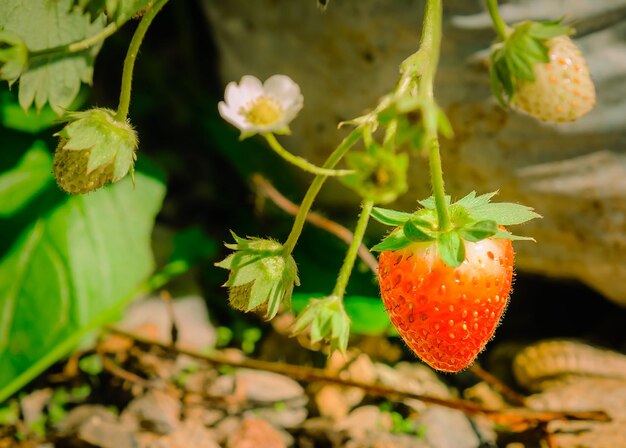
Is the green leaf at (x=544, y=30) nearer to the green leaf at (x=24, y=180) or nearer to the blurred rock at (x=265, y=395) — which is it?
the blurred rock at (x=265, y=395)

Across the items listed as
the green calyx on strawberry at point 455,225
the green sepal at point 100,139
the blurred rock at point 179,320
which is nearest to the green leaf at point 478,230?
the green calyx on strawberry at point 455,225

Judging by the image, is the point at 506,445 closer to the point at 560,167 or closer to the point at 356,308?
the point at 356,308

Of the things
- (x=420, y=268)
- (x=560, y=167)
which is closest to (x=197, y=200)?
(x=560, y=167)

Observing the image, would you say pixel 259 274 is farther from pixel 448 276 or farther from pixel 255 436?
pixel 255 436

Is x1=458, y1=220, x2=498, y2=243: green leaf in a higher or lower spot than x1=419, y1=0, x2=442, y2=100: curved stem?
lower

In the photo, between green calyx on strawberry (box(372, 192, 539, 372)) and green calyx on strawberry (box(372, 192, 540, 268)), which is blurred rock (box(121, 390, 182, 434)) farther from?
green calyx on strawberry (box(372, 192, 540, 268))

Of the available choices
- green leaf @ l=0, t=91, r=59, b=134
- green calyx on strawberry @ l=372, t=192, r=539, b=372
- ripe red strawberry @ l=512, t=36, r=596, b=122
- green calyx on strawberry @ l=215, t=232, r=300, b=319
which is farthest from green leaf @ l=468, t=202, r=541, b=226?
green leaf @ l=0, t=91, r=59, b=134

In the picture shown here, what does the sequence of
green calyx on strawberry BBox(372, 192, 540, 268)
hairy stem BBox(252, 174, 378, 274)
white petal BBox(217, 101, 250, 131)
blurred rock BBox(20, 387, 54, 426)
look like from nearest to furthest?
1. white petal BBox(217, 101, 250, 131)
2. green calyx on strawberry BBox(372, 192, 540, 268)
3. blurred rock BBox(20, 387, 54, 426)
4. hairy stem BBox(252, 174, 378, 274)
